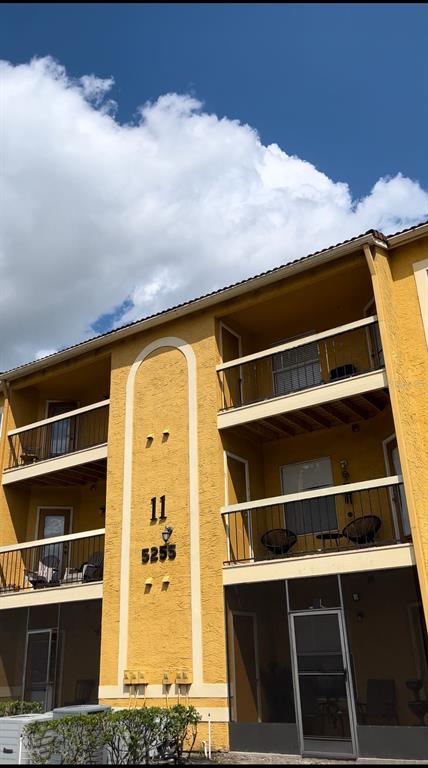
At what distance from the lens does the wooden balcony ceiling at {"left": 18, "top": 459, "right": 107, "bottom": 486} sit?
661 inches

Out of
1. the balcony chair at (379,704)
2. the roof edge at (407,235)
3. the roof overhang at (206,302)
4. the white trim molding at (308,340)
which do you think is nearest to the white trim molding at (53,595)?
the white trim molding at (308,340)

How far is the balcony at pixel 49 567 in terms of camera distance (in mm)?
15445

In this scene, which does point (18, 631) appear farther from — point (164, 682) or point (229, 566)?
point (229, 566)

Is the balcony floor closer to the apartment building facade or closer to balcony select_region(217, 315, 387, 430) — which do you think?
the apartment building facade

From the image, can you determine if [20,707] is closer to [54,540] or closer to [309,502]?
[54,540]

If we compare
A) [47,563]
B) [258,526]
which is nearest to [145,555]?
[258,526]

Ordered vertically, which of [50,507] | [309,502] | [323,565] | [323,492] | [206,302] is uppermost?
[206,302]

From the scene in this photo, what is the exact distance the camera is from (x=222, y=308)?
1492 centimetres

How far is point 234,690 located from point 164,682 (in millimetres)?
1540

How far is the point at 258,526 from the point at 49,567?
6625 mm

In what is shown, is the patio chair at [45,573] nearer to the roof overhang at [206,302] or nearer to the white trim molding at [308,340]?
the roof overhang at [206,302]

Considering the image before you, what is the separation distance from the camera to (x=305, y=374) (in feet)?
49.6

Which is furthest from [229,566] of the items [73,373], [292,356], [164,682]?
[73,373]

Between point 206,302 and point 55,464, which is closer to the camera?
point 206,302
